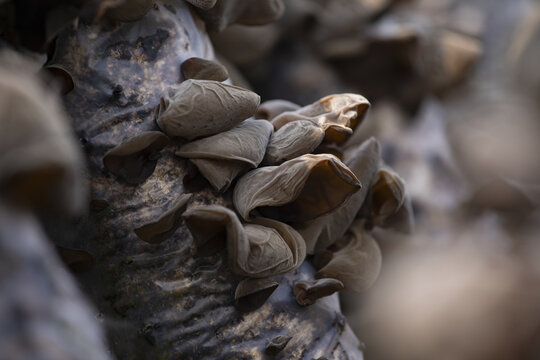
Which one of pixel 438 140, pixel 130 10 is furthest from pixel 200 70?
pixel 438 140

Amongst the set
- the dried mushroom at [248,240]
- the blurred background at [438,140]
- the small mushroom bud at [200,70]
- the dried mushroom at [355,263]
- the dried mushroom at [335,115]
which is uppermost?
the small mushroom bud at [200,70]

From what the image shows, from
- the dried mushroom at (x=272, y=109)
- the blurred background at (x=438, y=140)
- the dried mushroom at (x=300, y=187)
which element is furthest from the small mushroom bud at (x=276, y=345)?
the blurred background at (x=438, y=140)

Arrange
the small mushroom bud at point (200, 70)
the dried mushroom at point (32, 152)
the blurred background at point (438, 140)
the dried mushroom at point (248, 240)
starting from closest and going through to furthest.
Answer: the dried mushroom at point (32, 152)
the dried mushroom at point (248, 240)
the small mushroom bud at point (200, 70)
the blurred background at point (438, 140)

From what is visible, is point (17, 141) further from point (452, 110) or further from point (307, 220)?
point (452, 110)

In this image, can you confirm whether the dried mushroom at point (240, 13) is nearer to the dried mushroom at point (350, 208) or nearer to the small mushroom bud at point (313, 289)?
the dried mushroom at point (350, 208)

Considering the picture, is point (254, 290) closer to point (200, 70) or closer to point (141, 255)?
point (141, 255)

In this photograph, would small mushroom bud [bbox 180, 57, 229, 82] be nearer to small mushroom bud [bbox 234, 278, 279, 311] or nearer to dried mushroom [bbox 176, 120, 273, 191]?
dried mushroom [bbox 176, 120, 273, 191]

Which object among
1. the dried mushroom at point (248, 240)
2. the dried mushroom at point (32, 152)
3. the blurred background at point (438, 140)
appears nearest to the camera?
the dried mushroom at point (32, 152)
